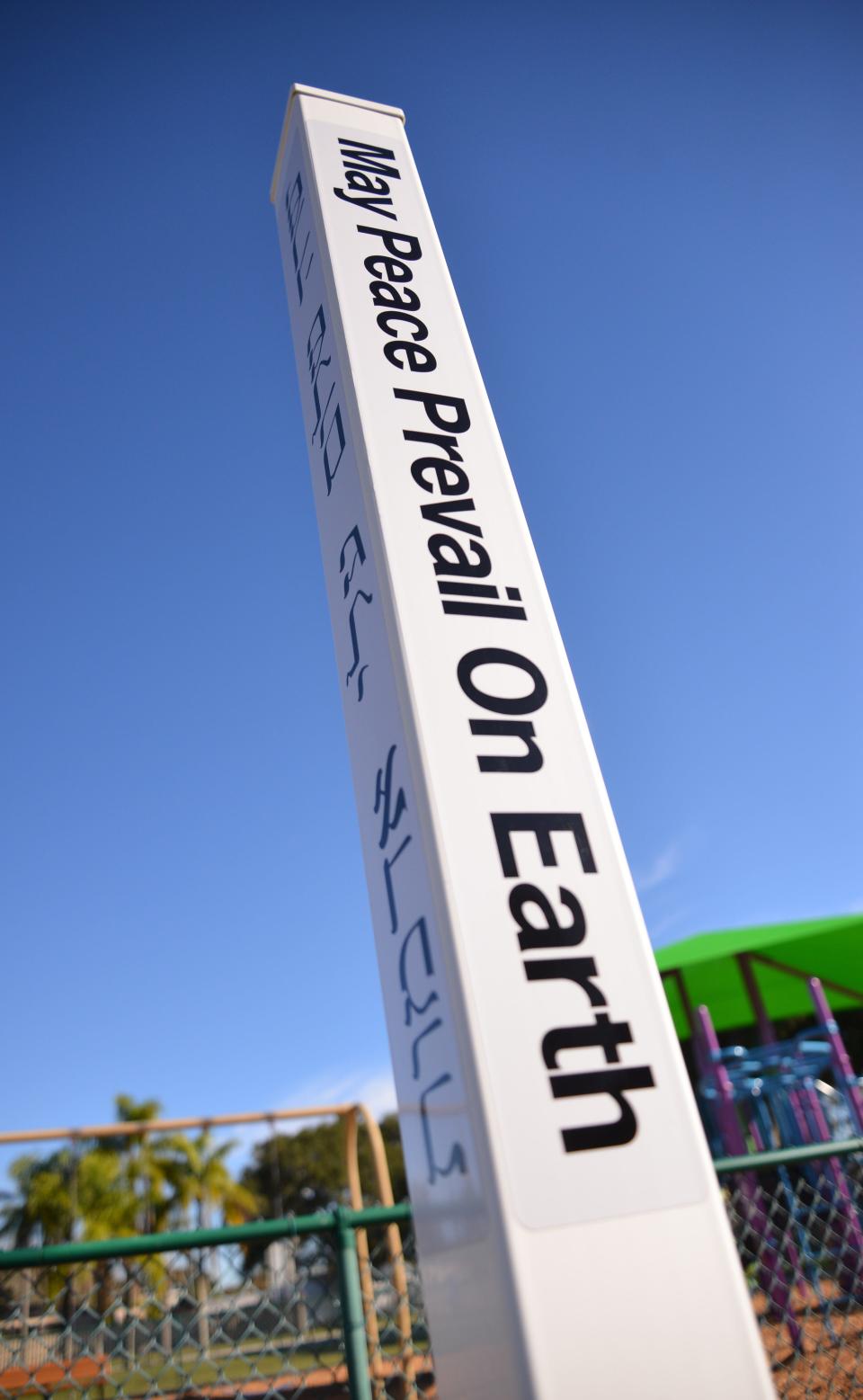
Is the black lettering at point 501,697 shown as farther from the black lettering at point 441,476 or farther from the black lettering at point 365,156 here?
the black lettering at point 365,156

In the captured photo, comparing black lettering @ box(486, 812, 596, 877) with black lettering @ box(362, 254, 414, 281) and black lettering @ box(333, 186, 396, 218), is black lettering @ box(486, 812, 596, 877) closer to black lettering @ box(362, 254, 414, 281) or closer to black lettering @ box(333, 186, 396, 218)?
black lettering @ box(362, 254, 414, 281)

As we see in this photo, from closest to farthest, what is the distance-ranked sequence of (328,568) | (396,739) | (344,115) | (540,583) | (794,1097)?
(396,739) < (540,583) < (328,568) < (344,115) < (794,1097)

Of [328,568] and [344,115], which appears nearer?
[328,568]

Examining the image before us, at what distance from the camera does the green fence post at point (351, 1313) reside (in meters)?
1.50

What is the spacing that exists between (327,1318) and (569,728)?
4.62 ft

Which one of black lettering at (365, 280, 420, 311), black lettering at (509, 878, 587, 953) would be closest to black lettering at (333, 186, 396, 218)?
black lettering at (365, 280, 420, 311)

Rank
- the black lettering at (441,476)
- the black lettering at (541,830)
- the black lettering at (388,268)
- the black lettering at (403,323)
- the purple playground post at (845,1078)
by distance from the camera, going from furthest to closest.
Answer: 1. the purple playground post at (845,1078)
2. the black lettering at (388,268)
3. the black lettering at (403,323)
4. the black lettering at (441,476)
5. the black lettering at (541,830)

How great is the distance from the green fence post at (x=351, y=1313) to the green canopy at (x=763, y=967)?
643cm

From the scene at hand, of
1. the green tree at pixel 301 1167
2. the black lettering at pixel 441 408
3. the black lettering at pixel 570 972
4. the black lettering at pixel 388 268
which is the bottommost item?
the black lettering at pixel 570 972

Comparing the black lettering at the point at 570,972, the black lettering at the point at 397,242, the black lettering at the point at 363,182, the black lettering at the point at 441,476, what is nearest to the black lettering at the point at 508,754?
the black lettering at the point at 570,972

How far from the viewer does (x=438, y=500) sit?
1.81m

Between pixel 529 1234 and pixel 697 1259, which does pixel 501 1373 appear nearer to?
pixel 529 1234

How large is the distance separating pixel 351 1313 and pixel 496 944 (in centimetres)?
79

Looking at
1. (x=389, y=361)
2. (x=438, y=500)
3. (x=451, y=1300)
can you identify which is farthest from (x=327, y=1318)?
(x=389, y=361)
